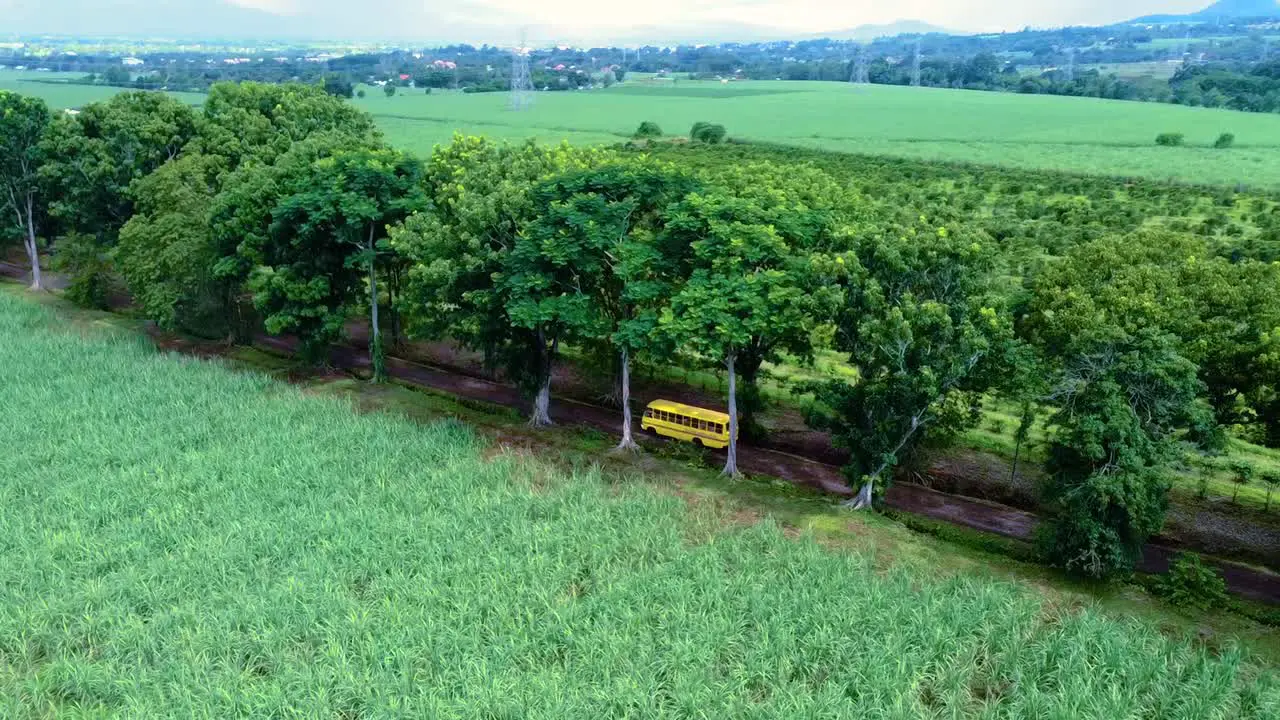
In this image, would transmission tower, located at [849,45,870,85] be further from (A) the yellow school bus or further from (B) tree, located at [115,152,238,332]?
(A) the yellow school bus

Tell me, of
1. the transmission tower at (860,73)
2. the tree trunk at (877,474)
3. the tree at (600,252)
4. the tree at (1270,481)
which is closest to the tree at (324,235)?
the tree at (600,252)

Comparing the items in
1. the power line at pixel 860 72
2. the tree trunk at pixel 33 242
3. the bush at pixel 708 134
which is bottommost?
the tree trunk at pixel 33 242

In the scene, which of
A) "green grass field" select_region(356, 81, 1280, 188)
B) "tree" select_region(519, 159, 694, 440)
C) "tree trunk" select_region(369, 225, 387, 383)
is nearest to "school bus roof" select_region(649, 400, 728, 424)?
"tree" select_region(519, 159, 694, 440)

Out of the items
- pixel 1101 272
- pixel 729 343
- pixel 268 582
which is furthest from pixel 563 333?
pixel 1101 272

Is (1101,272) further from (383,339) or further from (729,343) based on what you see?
(383,339)

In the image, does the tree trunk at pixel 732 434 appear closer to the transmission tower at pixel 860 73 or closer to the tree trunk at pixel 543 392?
the tree trunk at pixel 543 392

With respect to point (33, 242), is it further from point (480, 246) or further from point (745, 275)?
point (745, 275)
